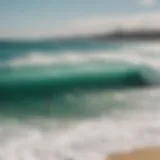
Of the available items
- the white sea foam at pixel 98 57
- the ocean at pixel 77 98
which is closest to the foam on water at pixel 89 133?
the ocean at pixel 77 98

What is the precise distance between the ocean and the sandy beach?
0.02 metres

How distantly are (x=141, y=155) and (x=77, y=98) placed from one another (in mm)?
289

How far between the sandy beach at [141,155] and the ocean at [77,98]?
2 cm

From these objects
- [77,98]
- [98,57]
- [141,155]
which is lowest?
[141,155]

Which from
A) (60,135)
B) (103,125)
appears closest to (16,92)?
(60,135)

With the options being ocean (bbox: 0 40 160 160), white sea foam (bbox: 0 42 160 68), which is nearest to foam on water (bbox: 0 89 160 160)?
ocean (bbox: 0 40 160 160)

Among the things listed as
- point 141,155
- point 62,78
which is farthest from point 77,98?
point 141,155

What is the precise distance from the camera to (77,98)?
114 cm

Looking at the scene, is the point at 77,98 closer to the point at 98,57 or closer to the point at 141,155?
the point at 98,57

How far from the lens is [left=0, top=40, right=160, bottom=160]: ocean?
1.08 meters

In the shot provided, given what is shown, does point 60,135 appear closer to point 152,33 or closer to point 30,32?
point 30,32

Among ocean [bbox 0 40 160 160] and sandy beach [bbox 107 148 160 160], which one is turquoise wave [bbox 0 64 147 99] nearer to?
ocean [bbox 0 40 160 160]

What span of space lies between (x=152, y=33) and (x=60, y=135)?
49cm

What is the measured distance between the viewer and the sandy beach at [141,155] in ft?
3.63
